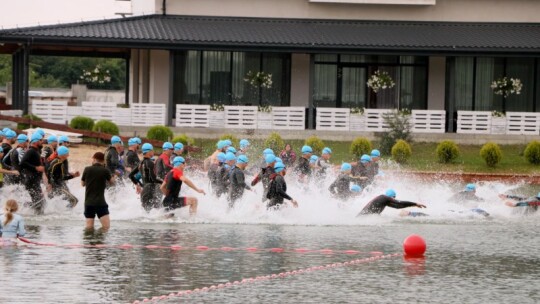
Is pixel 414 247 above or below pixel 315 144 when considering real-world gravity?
below

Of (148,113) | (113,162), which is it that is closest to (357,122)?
(148,113)

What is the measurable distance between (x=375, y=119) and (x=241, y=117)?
15.2 ft

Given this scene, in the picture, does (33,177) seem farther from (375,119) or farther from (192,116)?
(375,119)

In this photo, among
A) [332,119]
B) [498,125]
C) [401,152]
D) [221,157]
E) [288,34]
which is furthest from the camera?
[288,34]

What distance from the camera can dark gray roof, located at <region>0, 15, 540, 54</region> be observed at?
47.3 metres

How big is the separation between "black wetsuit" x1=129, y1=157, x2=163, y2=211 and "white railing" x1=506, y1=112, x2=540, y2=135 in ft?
74.1

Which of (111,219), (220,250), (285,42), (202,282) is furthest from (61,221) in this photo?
(285,42)

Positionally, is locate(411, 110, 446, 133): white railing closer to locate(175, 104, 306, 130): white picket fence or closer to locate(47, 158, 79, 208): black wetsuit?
locate(175, 104, 306, 130): white picket fence

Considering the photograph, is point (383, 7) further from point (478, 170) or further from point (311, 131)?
point (478, 170)

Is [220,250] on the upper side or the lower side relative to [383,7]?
lower

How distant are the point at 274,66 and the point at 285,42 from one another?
360cm

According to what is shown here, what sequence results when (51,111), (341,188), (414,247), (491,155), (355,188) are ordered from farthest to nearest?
(51,111) < (491,155) < (355,188) < (341,188) < (414,247)

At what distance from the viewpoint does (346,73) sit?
170ft

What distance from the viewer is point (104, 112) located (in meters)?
47.5
